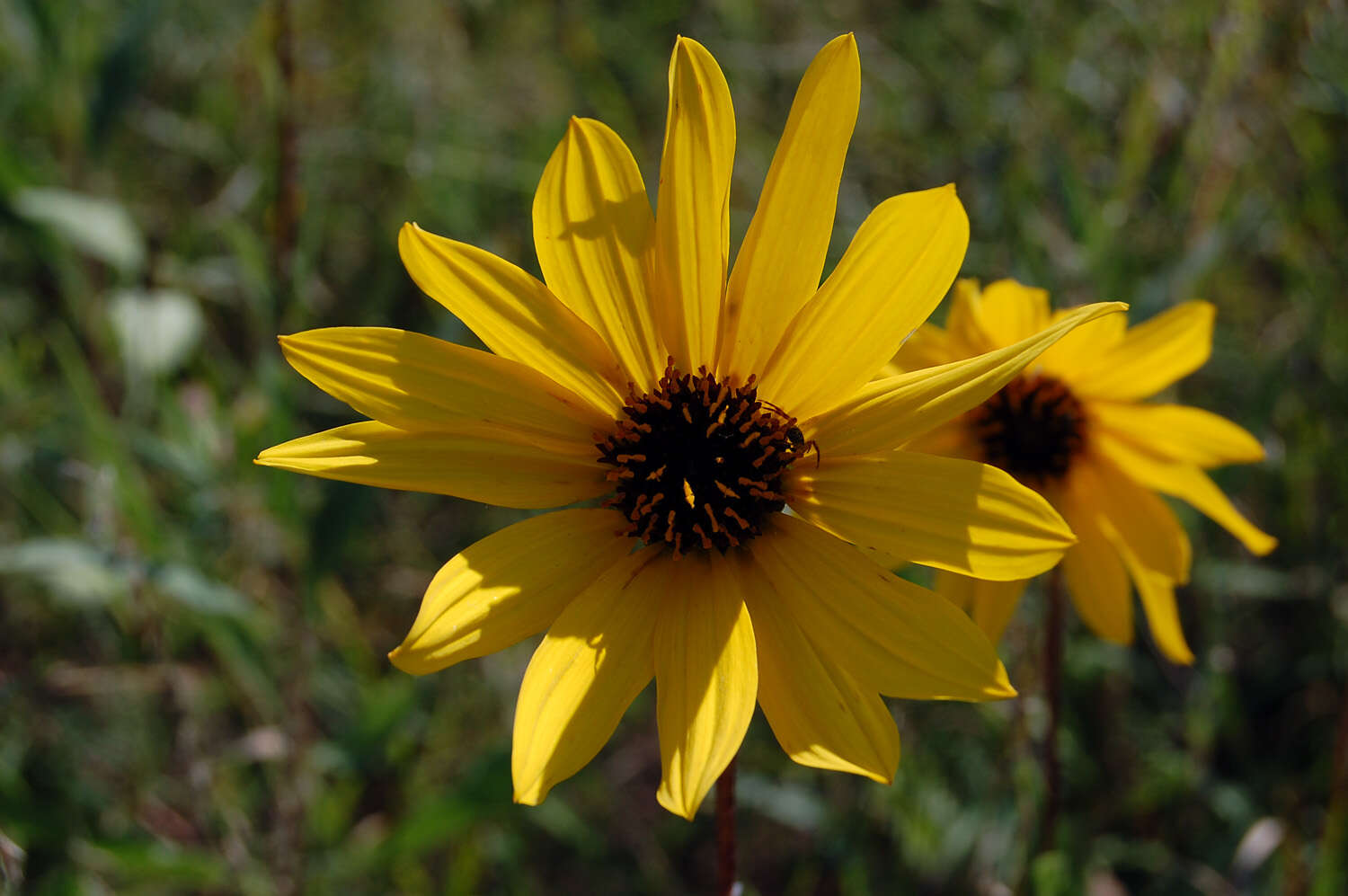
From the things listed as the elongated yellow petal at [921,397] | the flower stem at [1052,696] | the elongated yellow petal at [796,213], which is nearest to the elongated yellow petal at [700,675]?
the elongated yellow petal at [921,397]

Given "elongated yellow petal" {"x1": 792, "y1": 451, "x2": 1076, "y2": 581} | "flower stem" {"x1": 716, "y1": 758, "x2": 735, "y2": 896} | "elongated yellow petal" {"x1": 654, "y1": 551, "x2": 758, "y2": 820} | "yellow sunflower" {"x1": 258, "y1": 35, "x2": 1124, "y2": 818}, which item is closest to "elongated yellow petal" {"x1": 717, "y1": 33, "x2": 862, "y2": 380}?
"yellow sunflower" {"x1": 258, "y1": 35, "x2": 1124, "y2": 818}

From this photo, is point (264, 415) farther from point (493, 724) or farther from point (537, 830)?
point (537, 830)

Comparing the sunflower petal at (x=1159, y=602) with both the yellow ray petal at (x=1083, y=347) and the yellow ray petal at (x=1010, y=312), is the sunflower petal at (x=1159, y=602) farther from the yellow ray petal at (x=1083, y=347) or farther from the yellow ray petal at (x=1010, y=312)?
the yellow ray petal at (x=1010, y=312)

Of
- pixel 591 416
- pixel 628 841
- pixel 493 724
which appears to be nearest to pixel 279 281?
pixel 591 416

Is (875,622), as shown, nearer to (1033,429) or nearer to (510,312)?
(510,312)

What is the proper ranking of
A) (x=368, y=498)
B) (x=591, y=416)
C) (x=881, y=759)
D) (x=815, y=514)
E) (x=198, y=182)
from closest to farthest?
(x=881, y=759)
(x=815, y=514)
(x=591, y=416)
(x=368, y=498)
(x=198, y=182)

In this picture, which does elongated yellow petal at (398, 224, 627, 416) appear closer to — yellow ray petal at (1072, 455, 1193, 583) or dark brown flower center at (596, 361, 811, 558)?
dark brown flower center at (596, 361, 811, 558)

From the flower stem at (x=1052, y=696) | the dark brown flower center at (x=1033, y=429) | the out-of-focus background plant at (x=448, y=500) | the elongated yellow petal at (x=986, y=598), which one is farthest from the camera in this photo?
the out-of-focus background plant at (x=448, y=500)
